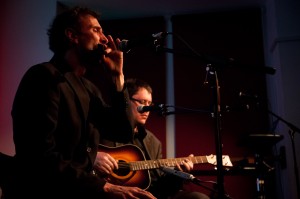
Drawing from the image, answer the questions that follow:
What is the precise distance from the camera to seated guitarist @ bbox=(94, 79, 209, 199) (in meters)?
2.70

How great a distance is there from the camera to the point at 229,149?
13.6ft

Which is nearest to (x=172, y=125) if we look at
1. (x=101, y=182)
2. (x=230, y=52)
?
(x=230, y=52)

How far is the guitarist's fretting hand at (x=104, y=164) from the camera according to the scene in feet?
8.52

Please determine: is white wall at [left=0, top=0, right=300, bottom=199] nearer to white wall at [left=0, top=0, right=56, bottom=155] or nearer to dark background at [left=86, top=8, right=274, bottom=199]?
white wall at [left=0, top=0, right=56, bottom=155]

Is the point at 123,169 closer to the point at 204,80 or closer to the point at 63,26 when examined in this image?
the point at 63,26

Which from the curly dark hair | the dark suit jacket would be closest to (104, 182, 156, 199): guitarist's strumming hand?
the dark suit jacket

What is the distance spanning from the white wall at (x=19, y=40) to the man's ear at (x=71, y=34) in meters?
2.31

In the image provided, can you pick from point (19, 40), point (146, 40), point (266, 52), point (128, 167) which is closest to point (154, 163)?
point (128, 167)

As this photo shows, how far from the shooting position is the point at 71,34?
208 centimetres

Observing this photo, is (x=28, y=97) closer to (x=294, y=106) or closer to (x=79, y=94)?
(x=79, y=94)

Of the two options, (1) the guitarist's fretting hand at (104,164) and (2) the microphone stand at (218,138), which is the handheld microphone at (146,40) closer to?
(2) the microphone stand at (218,138)

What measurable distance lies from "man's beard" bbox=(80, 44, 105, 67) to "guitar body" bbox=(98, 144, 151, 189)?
1.12 metres

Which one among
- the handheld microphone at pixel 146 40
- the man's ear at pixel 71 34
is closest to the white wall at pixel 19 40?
the man's ear at pixel 71 34

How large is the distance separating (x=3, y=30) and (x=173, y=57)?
2203 mm
